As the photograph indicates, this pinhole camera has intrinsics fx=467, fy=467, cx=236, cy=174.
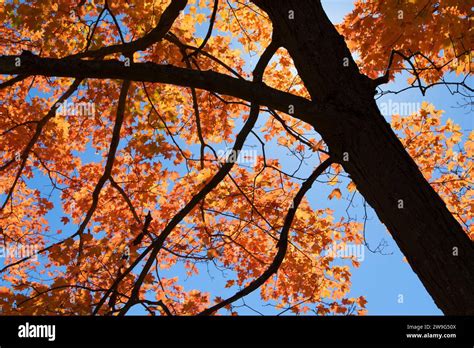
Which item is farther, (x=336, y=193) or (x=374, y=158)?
(x=336, y=193)

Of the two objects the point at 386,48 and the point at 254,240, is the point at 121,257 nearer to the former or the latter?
the point at 254,240

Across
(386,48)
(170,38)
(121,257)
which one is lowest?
(121,257)

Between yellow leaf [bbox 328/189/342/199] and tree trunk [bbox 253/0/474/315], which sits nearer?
tree trunk [bbox 253/0/474/315]

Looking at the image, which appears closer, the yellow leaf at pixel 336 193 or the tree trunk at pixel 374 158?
the tree trunk at pixel 374 158

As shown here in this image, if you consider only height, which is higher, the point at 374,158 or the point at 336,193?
the point at 336,193

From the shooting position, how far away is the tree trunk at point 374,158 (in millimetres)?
2934

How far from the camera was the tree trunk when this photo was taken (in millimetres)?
2934

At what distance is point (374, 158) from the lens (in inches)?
129

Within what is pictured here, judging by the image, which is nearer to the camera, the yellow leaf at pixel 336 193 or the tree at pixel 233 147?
the tree at pixel 233 147

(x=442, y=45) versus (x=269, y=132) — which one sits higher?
(x=269, y=132)

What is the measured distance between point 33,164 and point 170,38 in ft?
12.5

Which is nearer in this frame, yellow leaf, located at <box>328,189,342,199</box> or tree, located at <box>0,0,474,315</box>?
tree, located at <box>0,0,474,315</box>

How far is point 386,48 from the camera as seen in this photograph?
19.2ft
